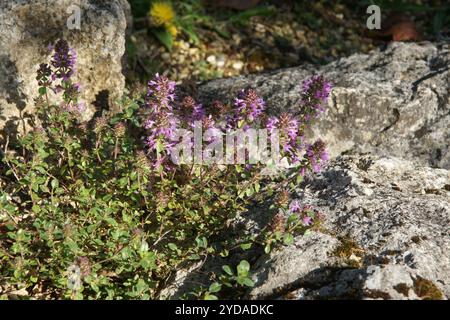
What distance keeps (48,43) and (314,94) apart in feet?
6.58

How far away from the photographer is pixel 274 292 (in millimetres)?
3336

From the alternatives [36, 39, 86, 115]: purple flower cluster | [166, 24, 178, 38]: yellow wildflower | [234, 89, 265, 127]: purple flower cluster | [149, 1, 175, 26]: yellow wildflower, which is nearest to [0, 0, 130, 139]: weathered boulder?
[36, 39, 86, 115]: purple flower cluster

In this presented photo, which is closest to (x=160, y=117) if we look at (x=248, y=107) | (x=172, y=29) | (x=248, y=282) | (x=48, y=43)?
(x=248, y=107)

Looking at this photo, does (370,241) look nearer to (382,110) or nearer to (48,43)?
(382,110)

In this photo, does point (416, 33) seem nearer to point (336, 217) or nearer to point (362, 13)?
point (362, 13)

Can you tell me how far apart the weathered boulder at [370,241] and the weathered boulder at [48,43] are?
1.67 m

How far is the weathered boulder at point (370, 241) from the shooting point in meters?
3.15

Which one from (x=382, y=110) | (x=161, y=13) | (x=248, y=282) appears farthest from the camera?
(x=161, y=13)

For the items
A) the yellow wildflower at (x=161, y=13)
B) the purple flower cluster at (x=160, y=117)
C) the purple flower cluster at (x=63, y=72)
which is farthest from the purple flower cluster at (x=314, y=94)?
the yellow wildflower at (x=161, y=13)

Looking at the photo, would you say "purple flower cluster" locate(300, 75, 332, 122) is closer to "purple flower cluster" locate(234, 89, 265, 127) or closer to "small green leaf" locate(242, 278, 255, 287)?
"purple flower cluster" locate(234, 89, 265, 127)

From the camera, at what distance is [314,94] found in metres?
3.87

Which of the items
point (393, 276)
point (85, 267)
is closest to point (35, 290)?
point (85, 267)

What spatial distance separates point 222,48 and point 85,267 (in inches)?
164

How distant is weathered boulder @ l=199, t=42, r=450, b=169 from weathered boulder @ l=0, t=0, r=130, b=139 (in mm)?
894
